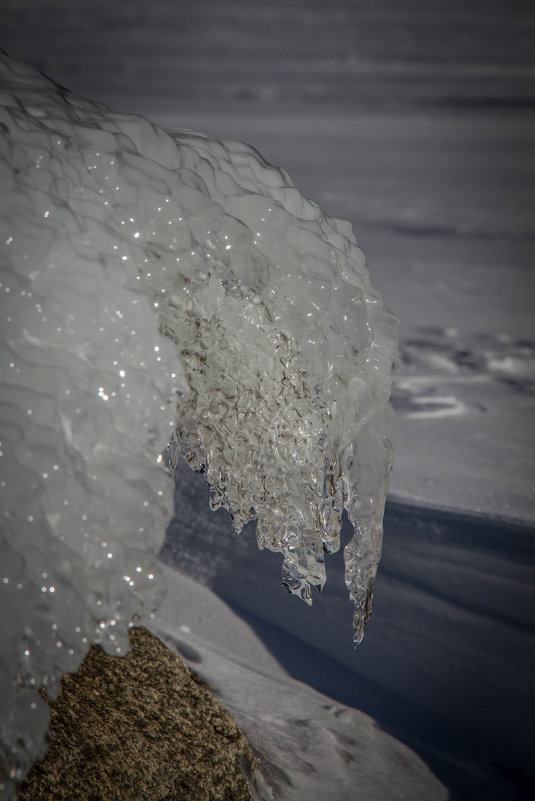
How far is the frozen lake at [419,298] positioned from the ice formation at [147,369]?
1.24ft

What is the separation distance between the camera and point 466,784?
3.51ft

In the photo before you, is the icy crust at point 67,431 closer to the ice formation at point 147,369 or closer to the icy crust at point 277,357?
the ice formation at point 147,369

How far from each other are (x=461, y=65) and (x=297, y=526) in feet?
18.9

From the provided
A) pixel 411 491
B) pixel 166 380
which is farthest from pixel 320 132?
pixel 166 380

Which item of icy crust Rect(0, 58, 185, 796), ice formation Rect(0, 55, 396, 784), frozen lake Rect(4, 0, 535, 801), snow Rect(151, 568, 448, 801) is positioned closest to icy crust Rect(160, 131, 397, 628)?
ice formation Rect(0, 55, 396, 784)

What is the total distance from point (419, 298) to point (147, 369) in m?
1.89

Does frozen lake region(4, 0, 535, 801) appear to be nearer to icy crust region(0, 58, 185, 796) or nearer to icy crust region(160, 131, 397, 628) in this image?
icy crust region(160, 131, 397, 628)

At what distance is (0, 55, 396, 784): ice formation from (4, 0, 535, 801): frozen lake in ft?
1.24

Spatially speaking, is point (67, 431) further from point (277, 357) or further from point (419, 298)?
point (419, 298)

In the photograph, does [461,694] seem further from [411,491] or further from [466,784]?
[411,491]

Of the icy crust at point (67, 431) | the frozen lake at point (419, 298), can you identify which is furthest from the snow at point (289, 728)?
the icy crust at point (67, 431)

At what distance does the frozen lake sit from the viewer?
1230mm

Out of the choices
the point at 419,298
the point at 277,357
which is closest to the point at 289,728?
the point at 277,357

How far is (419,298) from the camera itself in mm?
2438
